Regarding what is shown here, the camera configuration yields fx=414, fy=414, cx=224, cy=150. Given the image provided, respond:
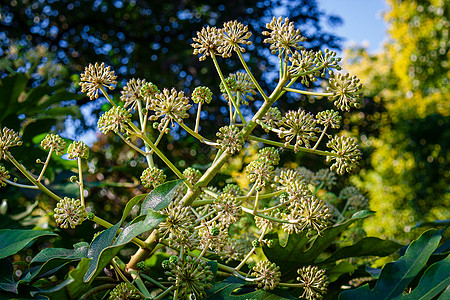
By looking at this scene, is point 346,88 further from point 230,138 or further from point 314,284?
point 314,284

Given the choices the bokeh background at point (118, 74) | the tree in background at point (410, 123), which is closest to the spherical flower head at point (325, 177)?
the bokeh background at point (118, 74)

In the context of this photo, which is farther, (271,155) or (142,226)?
(271,155)

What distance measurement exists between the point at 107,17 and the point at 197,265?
3364 mm

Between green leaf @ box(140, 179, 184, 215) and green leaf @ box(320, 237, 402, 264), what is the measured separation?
1.28ft

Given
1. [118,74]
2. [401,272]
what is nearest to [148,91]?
[401,272]

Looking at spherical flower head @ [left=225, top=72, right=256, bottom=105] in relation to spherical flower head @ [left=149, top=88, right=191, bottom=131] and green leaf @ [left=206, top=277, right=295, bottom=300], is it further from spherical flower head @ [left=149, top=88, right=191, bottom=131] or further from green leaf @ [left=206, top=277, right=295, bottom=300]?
green leaf @ [left=206, top=277, right=295, bottom=300]

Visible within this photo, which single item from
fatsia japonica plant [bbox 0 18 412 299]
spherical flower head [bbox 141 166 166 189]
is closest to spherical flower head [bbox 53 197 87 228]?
fatsia japonica plant [bbox 0 18 412 299]

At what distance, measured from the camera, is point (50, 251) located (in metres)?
0.59

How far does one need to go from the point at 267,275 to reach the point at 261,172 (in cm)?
16

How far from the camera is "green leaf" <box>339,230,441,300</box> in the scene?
613 mm

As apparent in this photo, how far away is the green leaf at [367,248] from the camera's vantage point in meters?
0.77

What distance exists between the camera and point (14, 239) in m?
0.59

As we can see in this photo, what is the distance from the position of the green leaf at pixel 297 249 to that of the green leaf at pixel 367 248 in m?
0.06

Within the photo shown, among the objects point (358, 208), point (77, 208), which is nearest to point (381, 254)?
point (358, 208)
